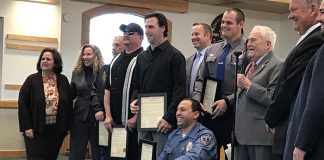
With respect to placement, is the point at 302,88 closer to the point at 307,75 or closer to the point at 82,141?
the point at 307,75

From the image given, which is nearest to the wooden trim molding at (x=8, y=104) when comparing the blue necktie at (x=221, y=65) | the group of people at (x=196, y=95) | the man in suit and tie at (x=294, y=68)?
the group of people at (x=196, y=95)

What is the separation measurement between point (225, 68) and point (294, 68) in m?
0.99

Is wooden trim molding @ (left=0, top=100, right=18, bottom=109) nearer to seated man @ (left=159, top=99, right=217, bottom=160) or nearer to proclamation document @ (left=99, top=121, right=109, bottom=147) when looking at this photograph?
proclamation document @ (left=99, top=121, right=109, bottom=147)

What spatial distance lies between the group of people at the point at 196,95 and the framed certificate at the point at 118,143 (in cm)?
6

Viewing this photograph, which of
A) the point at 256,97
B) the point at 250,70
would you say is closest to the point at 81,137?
the point at 250,70

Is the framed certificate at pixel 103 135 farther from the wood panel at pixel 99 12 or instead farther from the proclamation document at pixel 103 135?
the wood panel at pixel 99 12

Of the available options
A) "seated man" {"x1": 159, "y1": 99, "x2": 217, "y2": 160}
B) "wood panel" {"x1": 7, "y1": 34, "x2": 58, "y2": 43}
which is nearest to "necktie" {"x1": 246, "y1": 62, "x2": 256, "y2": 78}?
"seated man" {"x1": 159, "y1": 99, "x2": 217, "y2": 160}

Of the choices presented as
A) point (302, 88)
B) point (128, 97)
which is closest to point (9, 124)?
point (128, 97)

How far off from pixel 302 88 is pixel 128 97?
1.88 meters

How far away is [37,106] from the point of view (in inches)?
162

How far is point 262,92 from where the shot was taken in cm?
286

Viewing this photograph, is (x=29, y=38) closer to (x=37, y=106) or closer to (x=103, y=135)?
(x=37, y=106)

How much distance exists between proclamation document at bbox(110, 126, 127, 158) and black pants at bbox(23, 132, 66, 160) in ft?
2.20

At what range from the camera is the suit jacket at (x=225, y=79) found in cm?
329
